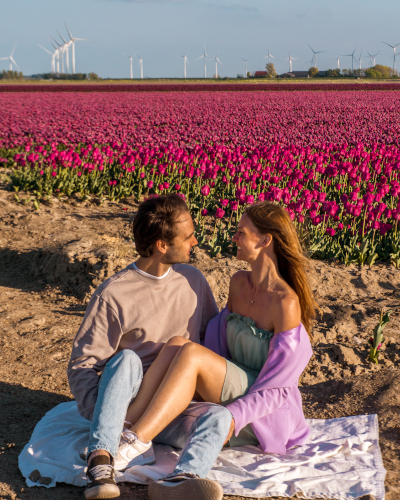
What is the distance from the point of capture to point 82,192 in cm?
970

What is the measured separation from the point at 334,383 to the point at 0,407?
7.96 feet

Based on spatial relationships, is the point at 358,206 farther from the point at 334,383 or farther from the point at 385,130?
the point at 385,130

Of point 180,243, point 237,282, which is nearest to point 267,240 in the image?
point 237,282

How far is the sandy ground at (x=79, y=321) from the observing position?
3602 mm

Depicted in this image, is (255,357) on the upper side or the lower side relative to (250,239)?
lower

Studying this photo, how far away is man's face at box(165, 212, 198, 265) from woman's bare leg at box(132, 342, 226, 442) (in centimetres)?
52

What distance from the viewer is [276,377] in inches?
120

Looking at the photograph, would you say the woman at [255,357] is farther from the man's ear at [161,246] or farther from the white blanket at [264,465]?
the man's ear at [161,246]

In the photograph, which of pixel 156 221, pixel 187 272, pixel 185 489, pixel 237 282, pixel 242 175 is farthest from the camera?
pixel 242 175

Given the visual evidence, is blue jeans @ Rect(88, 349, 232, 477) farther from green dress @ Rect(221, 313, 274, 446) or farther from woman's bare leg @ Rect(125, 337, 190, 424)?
green dress @ Rect(221, 313, 274, 446)

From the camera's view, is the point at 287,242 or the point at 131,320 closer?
the point at 131,320

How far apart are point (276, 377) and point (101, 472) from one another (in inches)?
40.9

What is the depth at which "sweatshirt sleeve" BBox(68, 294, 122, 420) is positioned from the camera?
304 cm

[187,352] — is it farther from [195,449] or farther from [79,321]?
[79,321]
